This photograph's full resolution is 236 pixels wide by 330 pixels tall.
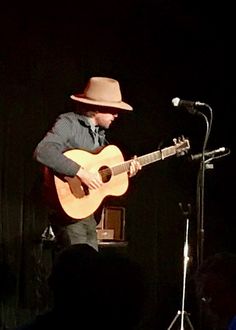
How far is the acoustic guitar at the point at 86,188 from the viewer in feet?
14.0

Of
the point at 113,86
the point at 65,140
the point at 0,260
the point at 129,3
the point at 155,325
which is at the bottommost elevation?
the point at 155,325

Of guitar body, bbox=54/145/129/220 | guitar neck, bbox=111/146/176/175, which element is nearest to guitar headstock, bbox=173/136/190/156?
guitar neck, bbox=111/146/176/175

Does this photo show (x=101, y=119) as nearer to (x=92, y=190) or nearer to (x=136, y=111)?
(x=92, y=190)

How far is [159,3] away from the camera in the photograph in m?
6.17

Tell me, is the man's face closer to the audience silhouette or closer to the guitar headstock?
the guitar headstock

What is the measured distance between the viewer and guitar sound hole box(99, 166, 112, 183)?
4.55 m

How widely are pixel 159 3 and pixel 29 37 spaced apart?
1.48 meters

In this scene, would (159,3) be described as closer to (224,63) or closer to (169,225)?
(224,63)

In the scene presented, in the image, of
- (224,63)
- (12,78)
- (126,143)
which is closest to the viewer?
(12,78)

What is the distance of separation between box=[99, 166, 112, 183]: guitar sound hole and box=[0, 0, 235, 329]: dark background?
26.2 inches

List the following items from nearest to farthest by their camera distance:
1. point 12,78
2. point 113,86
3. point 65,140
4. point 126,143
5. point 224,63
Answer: point 65,140, point 113,86, point 12,78, point 126,143, point 224,63

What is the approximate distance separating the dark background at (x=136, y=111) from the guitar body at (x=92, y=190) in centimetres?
68

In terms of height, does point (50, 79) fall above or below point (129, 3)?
below

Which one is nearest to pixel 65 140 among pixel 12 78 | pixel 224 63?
pixel 12 78
